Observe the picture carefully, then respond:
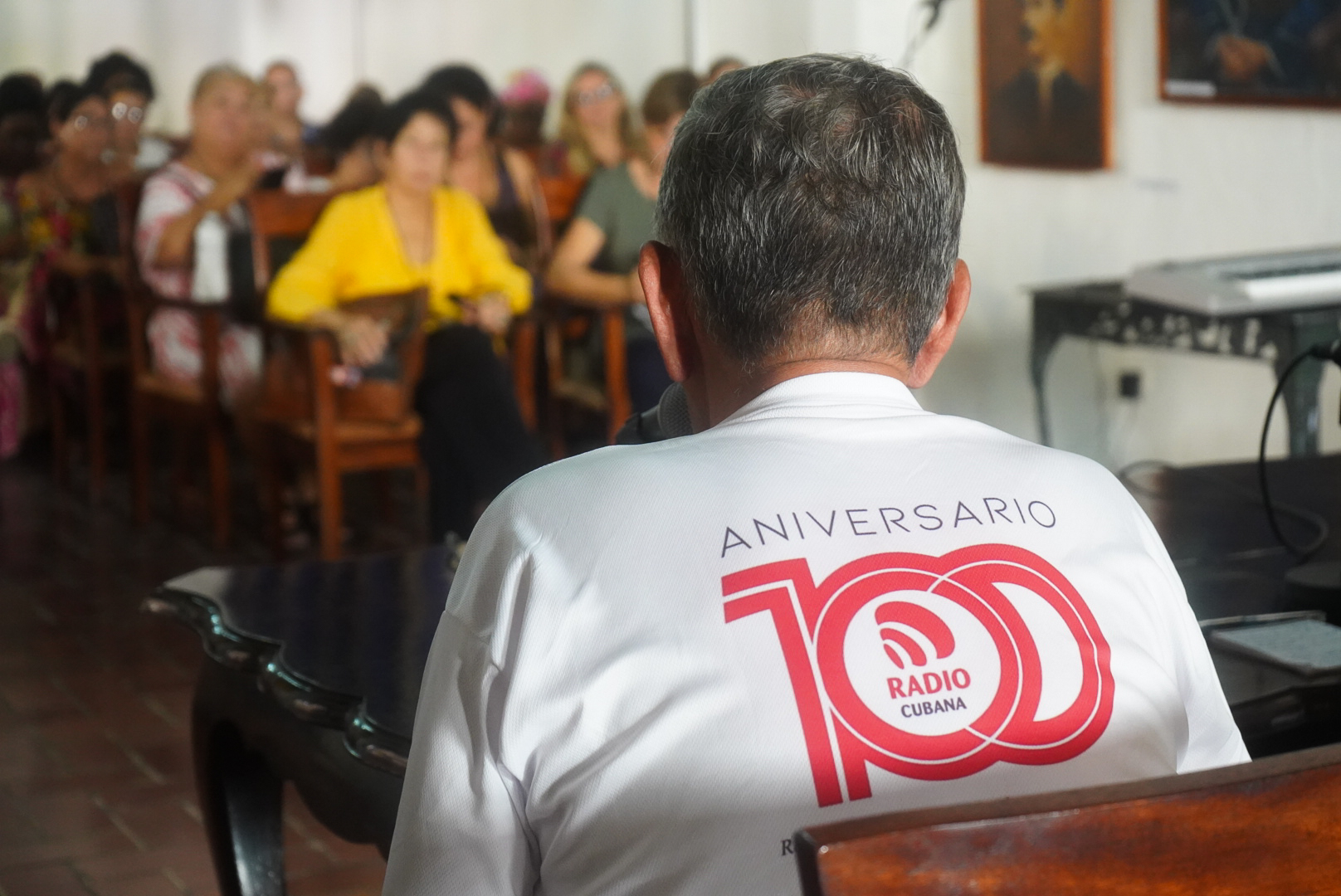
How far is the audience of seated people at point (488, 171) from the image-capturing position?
5.36 m

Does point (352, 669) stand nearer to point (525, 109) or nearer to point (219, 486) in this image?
point (219, 486)

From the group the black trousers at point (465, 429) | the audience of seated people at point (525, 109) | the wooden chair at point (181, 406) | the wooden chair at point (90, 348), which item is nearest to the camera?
the black trousers at point (465, 429)

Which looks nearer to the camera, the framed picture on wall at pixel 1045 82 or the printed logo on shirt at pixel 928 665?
the printed logo on shirt at pixel 928 665

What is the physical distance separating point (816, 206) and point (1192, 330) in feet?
10.0

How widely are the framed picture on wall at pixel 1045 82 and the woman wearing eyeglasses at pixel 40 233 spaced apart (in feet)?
11.2

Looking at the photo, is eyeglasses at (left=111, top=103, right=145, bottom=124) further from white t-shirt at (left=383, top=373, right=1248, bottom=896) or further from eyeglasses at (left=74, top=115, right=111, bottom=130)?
white t-shirt at (left=383, top=373, right=1248, bottom=896)

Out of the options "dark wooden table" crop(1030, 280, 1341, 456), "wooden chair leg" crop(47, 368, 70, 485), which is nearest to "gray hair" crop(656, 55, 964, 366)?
"dark wooden table" crop(1030, 280, 1341, 456)

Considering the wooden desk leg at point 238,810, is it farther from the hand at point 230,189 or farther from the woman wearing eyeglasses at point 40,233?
the woman wearing eyeglasses at point 40,233

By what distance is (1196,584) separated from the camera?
1.56m

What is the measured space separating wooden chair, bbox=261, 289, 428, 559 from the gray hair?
3203mm

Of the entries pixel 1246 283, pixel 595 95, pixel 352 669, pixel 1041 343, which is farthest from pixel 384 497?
pixel 352 669

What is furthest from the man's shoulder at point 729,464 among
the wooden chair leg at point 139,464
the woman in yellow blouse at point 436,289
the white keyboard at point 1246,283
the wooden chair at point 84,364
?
the wooden chair at point 84,364

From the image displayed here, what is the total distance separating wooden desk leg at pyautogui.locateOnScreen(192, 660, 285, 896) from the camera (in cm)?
164

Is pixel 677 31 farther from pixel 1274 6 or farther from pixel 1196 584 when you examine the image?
pixel 1196 584
